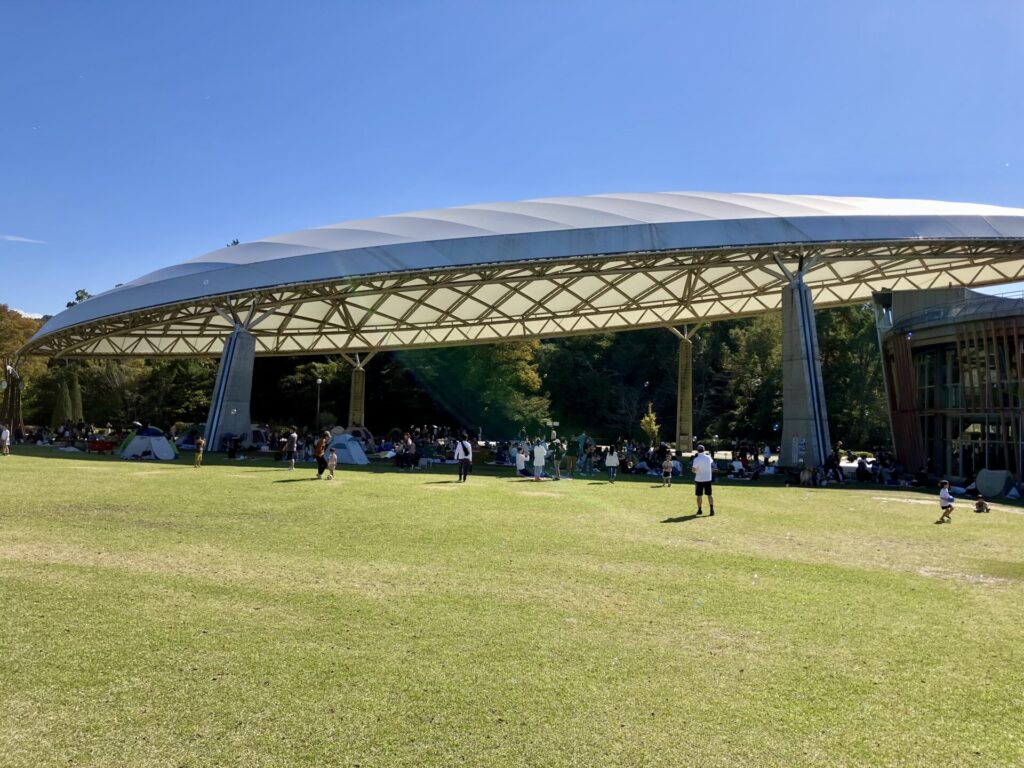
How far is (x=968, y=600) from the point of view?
7891mm

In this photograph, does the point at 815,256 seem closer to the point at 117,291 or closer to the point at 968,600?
the point at 968,600

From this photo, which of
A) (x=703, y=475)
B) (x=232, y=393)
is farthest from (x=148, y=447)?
(x=703, y=475)

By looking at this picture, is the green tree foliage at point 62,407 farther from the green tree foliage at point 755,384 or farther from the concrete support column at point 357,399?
the green tree foliage at point 755,384

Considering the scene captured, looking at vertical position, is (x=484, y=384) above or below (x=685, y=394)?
above

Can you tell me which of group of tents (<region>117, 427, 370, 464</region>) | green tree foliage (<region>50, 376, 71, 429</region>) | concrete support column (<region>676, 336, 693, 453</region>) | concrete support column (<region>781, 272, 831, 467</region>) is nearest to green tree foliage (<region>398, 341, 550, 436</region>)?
concrete support column (<region>676, 336, 693, 453</region>)

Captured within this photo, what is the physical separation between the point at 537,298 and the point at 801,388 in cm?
1704

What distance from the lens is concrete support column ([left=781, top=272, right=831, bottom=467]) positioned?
27703 millimetres

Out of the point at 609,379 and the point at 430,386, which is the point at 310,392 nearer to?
the point at 430,386

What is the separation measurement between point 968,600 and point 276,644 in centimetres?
742

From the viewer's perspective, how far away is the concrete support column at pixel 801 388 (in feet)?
90.9

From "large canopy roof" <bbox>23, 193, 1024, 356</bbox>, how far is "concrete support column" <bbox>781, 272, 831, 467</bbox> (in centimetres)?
143

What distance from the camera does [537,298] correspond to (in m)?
41.0

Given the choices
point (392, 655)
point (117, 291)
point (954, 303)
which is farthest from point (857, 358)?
point (392, 655)

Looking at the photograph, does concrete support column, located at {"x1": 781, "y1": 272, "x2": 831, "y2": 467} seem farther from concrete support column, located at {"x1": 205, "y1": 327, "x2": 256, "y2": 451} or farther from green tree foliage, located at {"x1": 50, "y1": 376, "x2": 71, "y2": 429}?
green tree foliage, located at {"x1": 50, "y1": 376, "x2": 71, "y2": 429}
